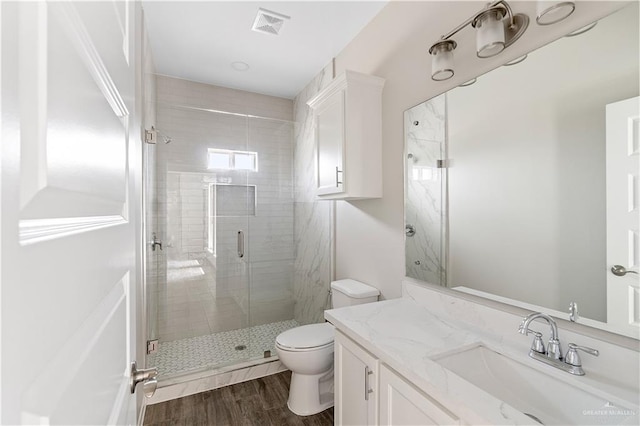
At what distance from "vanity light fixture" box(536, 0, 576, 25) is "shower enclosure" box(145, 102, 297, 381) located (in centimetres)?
239

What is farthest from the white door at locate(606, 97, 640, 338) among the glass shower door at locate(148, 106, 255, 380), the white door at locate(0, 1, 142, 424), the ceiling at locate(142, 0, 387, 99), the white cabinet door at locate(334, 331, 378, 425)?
the glass shower door at locate(148, 106, 255, 380)

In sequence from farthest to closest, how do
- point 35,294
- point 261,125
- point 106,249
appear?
1. point 261,125
2. point 106,249
3. point 35,294

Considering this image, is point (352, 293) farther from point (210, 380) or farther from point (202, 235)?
point (202, 235)

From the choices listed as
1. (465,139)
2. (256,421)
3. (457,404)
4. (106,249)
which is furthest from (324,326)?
(106,249)

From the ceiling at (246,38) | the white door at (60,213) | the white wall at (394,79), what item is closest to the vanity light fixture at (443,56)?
the white wall at (394,79)

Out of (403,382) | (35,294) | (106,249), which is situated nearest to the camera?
(35,294)

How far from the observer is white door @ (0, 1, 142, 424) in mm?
229

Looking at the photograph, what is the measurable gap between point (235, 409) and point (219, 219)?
1623 millimetres

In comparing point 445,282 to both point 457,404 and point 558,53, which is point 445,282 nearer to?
point 457,404

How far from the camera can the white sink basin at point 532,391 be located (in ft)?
2.75

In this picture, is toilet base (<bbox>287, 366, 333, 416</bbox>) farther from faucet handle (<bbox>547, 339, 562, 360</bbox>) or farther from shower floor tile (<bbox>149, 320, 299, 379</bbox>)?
faucet handle (<bbox>547, 339, 562, 360</bbox>)

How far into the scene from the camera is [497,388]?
1.07 m

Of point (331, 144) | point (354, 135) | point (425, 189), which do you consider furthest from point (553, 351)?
point (331, 144)

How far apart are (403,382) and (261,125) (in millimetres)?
2651
